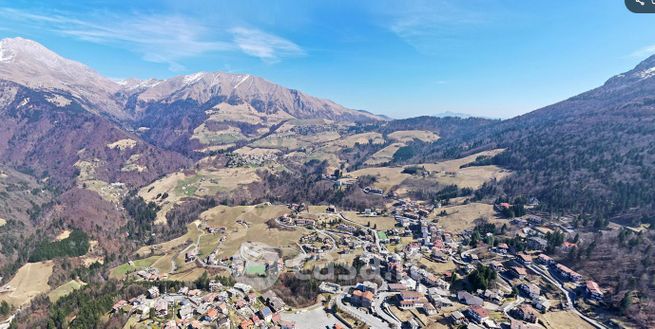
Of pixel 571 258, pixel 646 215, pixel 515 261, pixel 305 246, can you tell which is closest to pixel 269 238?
pixel 305 246

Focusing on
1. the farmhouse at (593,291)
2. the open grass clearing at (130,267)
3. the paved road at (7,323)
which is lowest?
the paved road at (7,323)

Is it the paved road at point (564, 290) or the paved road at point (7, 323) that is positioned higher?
the paved road at point (564, 290)

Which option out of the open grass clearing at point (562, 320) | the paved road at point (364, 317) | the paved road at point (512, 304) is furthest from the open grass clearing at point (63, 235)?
the open grass clearing at point (562, 320)

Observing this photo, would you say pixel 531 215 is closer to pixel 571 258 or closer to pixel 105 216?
pixel 571 258

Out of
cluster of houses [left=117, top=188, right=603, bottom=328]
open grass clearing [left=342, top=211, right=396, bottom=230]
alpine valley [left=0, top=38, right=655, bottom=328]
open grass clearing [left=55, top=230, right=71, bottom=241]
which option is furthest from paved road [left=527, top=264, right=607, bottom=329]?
open grass clearing [left=55, top=230, right=71, bottom=241]

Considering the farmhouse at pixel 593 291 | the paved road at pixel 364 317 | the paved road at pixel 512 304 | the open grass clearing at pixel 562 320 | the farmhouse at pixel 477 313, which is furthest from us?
the farmhouse at pixel 593 291

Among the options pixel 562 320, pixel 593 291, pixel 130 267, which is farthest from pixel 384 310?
pixel 130 267

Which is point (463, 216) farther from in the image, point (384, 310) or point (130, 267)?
point (130, 267)

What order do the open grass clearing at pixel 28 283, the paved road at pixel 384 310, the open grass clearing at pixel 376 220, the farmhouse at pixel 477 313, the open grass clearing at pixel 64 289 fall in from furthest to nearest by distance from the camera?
the open grass clearing at pixel 376 220
the open grass clearing at pixel 28 283
the open grass clearing at pixel 64 289
the paved road at pixel 384 310
the farmhouse at pixel 477 313

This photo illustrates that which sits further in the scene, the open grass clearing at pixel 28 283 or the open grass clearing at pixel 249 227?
the open grass clearing at pixel 249 227

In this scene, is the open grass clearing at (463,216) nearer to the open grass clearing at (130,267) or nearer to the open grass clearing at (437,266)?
the open grass clearing at (437,266)

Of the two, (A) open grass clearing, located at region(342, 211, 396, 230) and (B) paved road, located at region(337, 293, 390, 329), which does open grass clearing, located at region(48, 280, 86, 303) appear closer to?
(B) paved road, located at region(337, 293, 390, 329)
